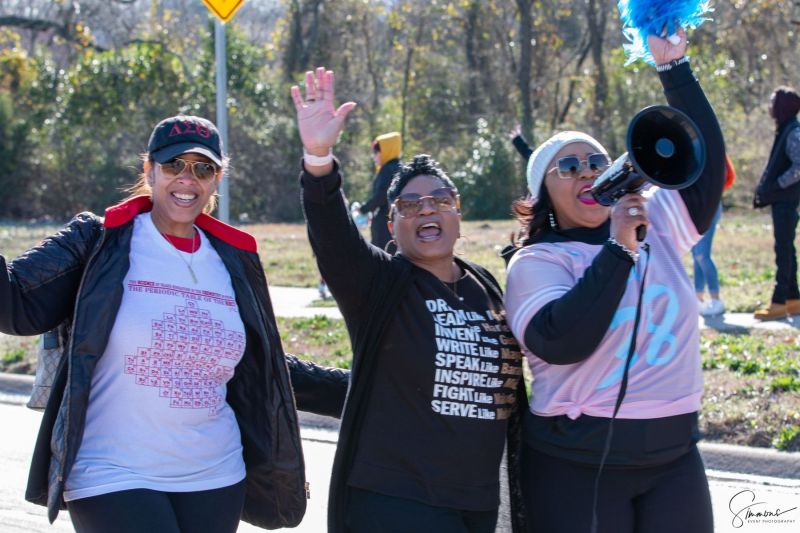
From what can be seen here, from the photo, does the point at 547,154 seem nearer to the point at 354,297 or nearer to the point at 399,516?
the point at 354,297

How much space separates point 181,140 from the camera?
3609 millimetres

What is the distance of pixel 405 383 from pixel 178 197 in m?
1.03

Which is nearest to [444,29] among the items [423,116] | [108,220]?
[423,116]

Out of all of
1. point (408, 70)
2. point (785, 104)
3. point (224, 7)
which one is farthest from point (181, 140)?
point (408, 70)

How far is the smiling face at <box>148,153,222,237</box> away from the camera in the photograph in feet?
→ 11.9

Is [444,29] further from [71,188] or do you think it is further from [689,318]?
[689,318]

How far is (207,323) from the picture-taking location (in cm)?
347

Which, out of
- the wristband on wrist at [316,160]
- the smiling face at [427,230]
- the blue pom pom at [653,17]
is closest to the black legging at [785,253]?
the blue pom pom at [653,17]

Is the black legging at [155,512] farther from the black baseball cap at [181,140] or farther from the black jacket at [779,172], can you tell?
the black jacket at [779,172]

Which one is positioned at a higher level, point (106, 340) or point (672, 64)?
point (672, 64)

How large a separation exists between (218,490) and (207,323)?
1.76ft

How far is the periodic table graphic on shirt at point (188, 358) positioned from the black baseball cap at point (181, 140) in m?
0.52

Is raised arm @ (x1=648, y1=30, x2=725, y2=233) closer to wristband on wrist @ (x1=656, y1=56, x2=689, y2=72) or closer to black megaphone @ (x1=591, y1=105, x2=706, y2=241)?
wristband on wrist @ (x1=656, y1=56, x2=689, y2=72)

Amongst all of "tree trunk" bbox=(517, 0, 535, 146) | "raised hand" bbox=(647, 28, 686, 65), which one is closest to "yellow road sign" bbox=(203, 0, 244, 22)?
"raised hand" bbox=(647, 28, 686, 65)
